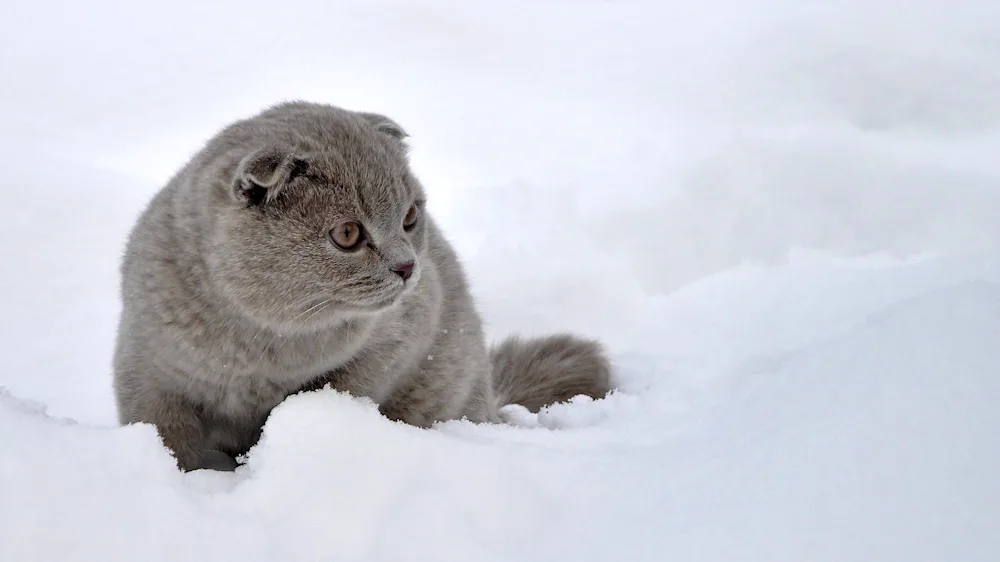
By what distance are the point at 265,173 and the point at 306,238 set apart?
0.18 meters

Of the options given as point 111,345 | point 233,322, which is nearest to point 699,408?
point 233,322

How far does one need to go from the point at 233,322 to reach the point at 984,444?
161 centimetres

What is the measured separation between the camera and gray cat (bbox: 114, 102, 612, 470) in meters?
1.91

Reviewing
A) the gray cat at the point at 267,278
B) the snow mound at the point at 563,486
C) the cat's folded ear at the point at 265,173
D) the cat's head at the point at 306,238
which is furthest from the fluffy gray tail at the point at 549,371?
the cat's folded ear at the point at 265,173

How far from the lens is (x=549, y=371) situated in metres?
3.18

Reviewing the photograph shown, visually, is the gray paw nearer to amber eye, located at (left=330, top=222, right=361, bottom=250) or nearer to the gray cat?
the gray cat

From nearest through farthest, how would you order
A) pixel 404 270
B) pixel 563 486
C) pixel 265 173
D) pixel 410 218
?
pixel 563 486 → pixel 265 173 → pixel 404 270 → pixel 410 218

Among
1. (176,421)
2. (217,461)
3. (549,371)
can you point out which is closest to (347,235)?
(176,421)

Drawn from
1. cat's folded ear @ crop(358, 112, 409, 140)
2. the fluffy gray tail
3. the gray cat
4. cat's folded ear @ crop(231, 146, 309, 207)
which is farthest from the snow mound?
the fluffy gray tail

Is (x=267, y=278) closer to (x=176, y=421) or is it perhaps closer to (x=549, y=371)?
(x=176, y=421)

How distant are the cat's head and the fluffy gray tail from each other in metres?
1.27

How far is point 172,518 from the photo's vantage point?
1268 mm

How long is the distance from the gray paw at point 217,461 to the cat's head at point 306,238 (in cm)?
50

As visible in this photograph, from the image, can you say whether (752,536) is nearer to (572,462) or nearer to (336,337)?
(572,462)
